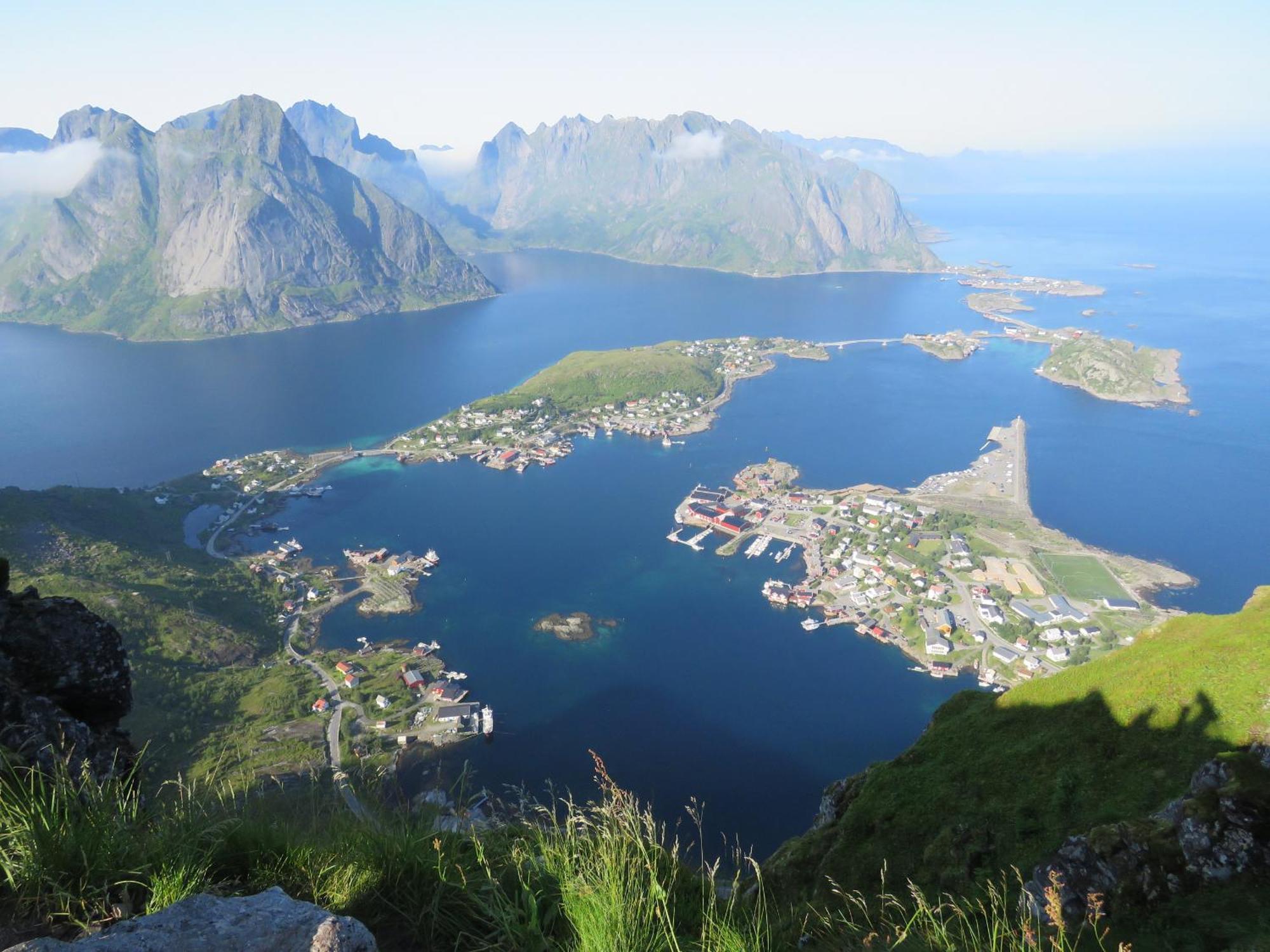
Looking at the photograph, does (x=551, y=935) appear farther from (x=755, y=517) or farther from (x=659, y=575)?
(x=755, y=517)

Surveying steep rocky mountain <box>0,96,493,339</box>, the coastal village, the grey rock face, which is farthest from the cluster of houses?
steep rocky mountain <box>0,96,493,339</box>

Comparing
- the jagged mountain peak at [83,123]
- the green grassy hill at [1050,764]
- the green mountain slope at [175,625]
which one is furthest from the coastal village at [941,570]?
the jagged mountain peak at [83,123]

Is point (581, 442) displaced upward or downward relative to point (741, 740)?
upward

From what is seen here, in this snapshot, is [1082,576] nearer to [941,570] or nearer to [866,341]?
Result: [941,570]

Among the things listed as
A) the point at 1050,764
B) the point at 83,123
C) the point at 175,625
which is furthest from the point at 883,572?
the point at 83,123

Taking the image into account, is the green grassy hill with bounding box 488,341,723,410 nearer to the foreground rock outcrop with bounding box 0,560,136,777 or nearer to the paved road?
the paved road

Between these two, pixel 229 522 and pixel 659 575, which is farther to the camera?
pixel 229 522

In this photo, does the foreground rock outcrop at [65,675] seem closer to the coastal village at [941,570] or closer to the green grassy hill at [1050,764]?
the green grassy hill at [1050,764]

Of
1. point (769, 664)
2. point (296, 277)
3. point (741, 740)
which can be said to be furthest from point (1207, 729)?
point (296, 277)

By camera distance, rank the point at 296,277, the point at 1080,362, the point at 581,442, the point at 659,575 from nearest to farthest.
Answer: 1. the point at 659,575
2. the point at 581,442
3. the point at 1080,362
4. the point at 296,277
